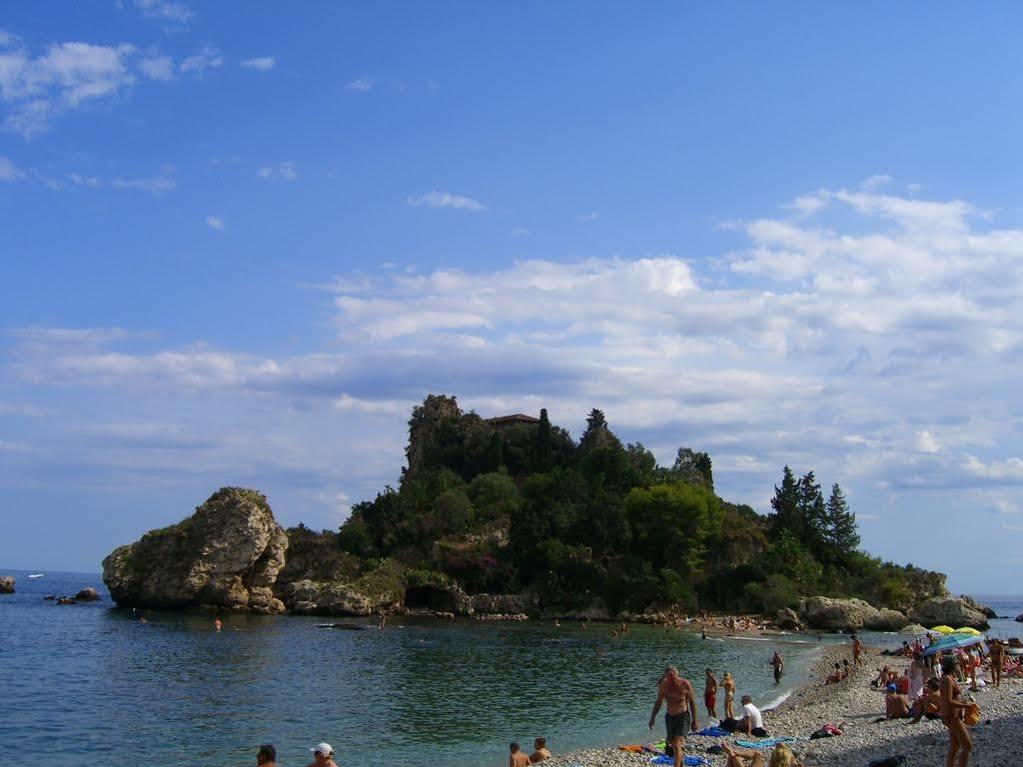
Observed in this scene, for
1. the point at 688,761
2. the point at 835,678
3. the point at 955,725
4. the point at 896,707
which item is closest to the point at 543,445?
the point at 835,678

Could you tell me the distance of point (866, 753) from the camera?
57.3 ft

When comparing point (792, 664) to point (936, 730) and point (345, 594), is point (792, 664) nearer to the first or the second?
point (936, 730)

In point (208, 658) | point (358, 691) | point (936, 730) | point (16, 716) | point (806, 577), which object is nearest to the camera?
point (936, 730)

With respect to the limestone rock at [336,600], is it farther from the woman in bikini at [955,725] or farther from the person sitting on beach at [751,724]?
the woman in bikini at [955,725]

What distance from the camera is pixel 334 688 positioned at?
1219 inches

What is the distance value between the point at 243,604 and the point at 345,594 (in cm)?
767

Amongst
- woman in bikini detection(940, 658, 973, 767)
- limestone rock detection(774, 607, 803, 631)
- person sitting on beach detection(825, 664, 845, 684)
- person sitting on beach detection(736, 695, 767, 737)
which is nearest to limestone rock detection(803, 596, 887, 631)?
limestone rock detection(774, 607, 803, 631)

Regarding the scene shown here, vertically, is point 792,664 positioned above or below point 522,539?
below

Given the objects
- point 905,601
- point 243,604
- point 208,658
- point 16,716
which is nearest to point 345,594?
point 243,604

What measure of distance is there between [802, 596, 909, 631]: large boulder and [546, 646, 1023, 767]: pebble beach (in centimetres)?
3802

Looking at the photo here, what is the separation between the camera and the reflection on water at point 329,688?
71.2 ft

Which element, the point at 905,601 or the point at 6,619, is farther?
the point at 905,601

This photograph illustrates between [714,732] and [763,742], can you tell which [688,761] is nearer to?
[763,742]

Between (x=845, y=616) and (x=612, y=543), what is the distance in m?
18.8
